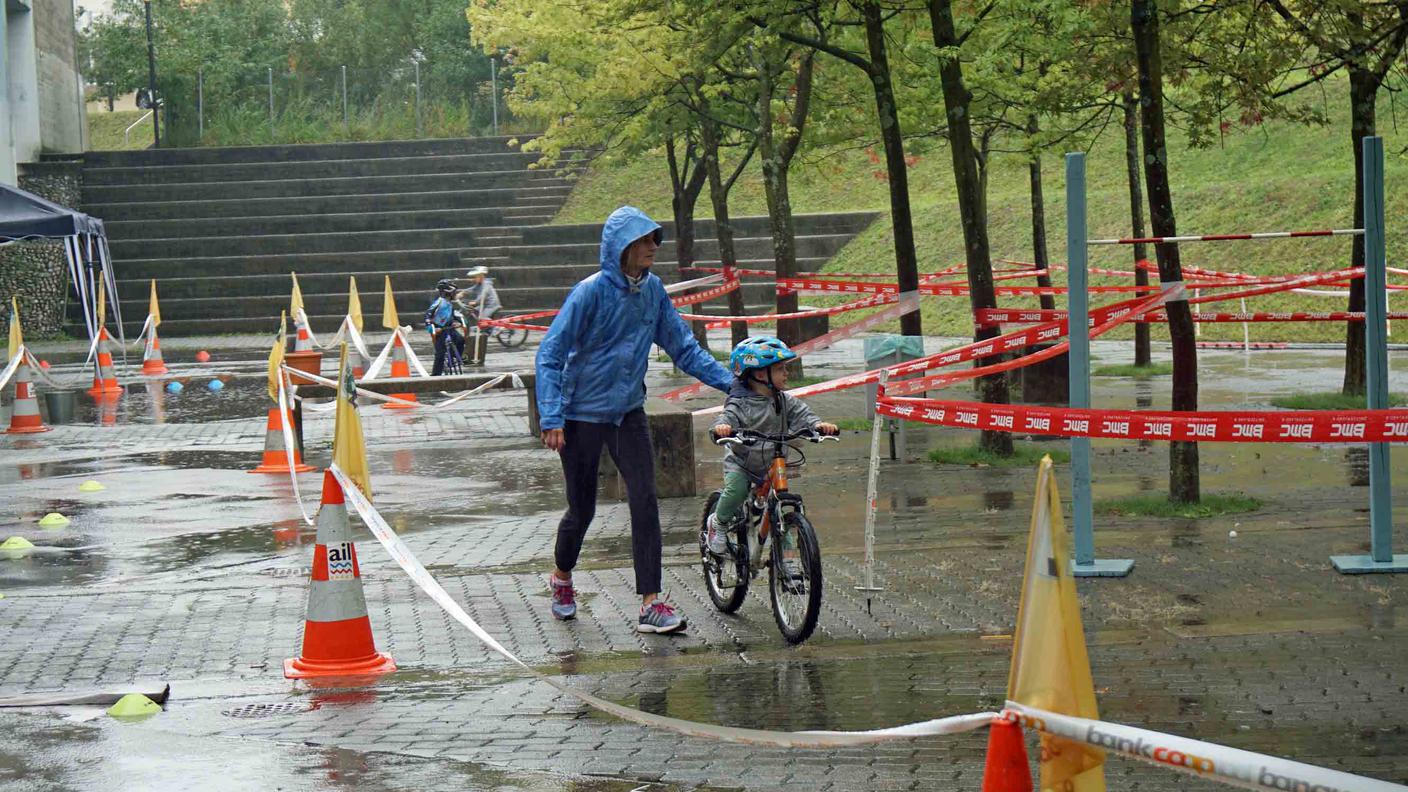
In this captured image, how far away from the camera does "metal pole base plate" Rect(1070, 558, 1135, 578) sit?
9.21 meters

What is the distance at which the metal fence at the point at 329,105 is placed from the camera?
53.6 metres

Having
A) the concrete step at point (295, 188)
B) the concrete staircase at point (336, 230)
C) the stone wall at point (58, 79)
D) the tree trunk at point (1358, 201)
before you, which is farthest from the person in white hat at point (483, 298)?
the stone wall at point (58, 79)

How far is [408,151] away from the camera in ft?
165

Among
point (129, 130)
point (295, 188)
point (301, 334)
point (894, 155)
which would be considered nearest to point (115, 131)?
point (129, 130)

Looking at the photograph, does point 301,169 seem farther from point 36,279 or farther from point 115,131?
point 115,131

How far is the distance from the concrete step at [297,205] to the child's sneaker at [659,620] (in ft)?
130

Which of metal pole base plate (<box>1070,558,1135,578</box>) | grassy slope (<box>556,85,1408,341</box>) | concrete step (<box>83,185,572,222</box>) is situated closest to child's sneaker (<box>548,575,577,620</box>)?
metal pole base plate (<box>1070,558,1135,578</box>)

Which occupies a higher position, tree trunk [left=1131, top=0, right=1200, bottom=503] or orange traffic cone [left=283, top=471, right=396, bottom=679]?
tree trunk [left=1131, top=0, right=1200, bottom=503]

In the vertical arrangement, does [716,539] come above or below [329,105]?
below

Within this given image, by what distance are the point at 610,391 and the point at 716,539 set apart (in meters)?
0.87

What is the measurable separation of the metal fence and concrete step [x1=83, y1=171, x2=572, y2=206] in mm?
5115

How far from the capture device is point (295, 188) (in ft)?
157

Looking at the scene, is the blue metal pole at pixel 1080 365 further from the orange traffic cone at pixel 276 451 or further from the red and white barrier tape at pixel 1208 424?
the orange traffic cone at pixel 276 451

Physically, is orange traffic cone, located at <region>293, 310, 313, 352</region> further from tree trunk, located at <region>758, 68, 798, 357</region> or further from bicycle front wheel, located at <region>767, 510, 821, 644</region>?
bicycle front wheel, located at <region>767, 510, 821, 644</region>
